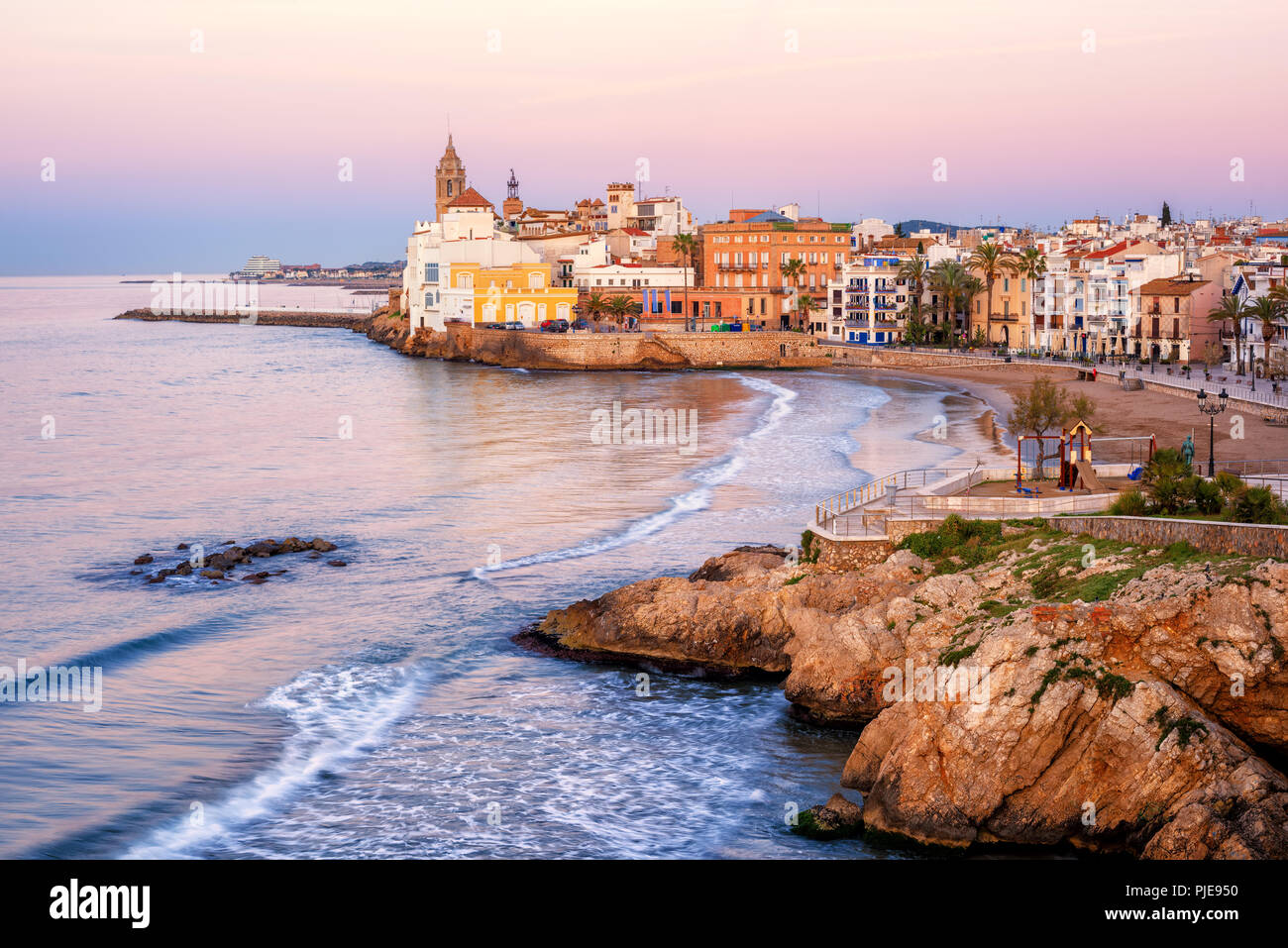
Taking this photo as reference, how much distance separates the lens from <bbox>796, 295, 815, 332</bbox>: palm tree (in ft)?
341

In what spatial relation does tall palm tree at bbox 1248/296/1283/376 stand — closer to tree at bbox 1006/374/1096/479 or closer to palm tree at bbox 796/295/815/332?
tree at bbox 1006/374/1096/479

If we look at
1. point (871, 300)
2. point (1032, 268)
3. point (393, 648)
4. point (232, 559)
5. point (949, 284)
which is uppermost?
point (1032, 268)

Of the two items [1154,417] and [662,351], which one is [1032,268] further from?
[1154,417]

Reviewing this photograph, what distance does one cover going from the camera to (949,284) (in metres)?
91.4

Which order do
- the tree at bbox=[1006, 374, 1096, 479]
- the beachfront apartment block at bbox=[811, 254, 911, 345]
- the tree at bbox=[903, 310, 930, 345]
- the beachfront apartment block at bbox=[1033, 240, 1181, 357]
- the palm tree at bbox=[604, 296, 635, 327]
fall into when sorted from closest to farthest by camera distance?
the tree at bbox=[1006, 374, 1096, 479]
the beachfront apartment block at bbox=[1033, 240, 1181, 357]
the tree at bbox=[903, 310, 930, 345]
the beachfront apartment block at bbox=[811, 254, 911, 345]
the palm tree at bbox=[604, 296, 635, 327]

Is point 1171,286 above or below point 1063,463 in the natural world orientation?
above

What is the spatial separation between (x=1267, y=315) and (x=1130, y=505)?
4580 centimetres

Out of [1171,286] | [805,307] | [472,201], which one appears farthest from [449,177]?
[1171,286]

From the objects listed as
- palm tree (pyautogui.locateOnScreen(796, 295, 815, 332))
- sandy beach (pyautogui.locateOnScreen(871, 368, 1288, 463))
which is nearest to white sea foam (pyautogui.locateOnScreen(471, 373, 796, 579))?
sandy beach (pyautogui.locateOnScreen(871, 368, 1288, 463))

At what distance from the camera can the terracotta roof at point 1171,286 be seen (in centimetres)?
7268

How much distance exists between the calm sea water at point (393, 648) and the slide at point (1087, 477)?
8.89 meters

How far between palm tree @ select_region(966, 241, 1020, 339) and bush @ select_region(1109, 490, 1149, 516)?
216ft

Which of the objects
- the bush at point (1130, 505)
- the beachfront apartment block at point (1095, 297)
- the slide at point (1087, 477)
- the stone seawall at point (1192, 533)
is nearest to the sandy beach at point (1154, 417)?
the beachfront apartment block at point (1095, 297)
